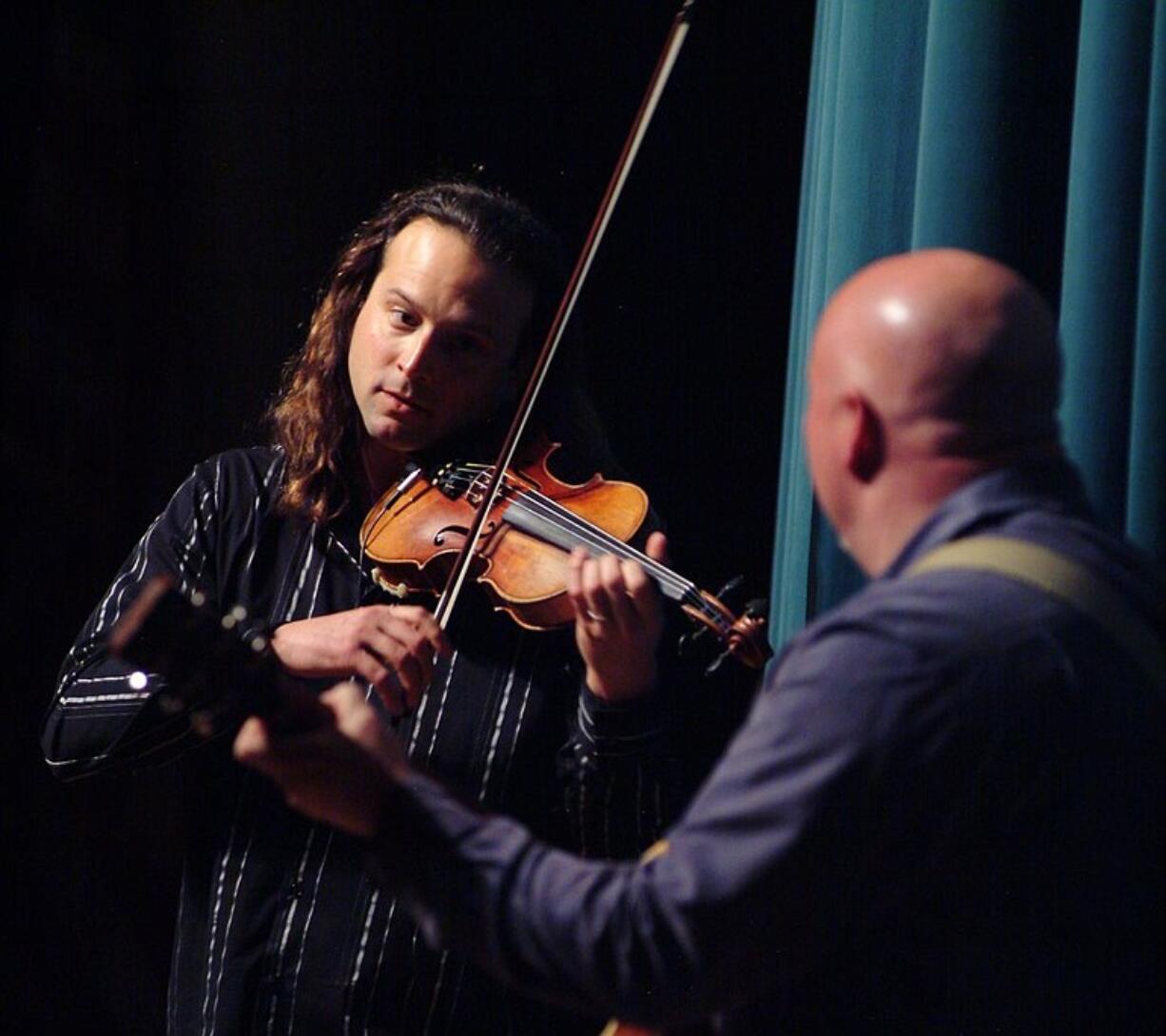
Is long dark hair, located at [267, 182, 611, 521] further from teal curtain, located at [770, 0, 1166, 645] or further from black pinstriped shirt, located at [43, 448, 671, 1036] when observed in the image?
teal curtain, located at [770, 0, 1166, 645]

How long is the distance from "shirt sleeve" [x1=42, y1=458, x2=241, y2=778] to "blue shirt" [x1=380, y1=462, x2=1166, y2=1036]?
1.89 feet

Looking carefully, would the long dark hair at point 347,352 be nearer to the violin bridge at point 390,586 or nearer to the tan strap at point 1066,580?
the violin bridge at point 390,586

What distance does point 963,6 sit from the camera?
1.20m

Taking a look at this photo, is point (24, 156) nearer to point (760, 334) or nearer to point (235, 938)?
point (760, 334)

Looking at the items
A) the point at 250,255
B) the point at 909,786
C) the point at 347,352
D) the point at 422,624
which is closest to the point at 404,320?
the point at 347,352

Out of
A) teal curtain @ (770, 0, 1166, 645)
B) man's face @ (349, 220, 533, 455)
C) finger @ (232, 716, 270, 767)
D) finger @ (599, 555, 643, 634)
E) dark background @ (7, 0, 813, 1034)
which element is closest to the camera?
finger @ (232, 716, 270, 767)

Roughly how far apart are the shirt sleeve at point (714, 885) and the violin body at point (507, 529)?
539mm

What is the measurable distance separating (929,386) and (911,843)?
0.81ft

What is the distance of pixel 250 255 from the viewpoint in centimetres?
253

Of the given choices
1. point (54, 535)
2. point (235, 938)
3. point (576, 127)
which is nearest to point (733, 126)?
point (576, 127)

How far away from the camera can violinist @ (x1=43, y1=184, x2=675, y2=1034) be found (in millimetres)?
1278

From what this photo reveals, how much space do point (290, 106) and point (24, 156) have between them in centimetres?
49

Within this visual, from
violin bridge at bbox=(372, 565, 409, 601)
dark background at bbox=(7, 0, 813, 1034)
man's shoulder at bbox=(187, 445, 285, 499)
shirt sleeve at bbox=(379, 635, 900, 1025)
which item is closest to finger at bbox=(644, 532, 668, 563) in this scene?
violin bridge at bbox=(372, 565, 409, 601)

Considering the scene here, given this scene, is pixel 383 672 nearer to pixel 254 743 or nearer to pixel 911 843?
pixel 254 743
